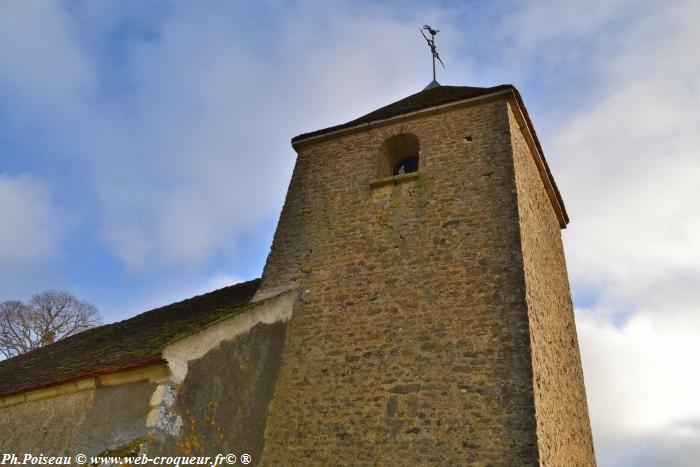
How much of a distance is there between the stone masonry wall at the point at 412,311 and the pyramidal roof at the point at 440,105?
218mm

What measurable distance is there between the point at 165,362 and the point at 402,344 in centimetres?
309

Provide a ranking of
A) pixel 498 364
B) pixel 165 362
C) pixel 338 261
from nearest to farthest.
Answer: pixel 165 362 → pixel 498 364 → pixel 338 261

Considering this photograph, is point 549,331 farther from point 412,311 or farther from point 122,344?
point 122,344

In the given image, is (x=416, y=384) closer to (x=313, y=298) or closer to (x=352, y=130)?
(x=313, y=298)

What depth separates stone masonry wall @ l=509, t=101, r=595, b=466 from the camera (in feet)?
25.7

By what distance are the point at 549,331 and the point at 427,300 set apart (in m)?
2.07

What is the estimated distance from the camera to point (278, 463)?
8.02 m

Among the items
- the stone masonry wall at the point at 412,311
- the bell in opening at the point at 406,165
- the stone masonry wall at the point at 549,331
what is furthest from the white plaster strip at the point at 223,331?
the stone masonry wall at the point at 549,331

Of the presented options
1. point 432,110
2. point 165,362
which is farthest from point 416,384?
point 432,110

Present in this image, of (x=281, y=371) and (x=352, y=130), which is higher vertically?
(x=352, y=130)

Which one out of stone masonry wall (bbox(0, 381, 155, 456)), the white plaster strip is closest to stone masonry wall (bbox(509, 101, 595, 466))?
the white plaster strip

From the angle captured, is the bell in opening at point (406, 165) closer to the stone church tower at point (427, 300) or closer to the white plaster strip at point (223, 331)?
the stone church tower at point (427, 300)

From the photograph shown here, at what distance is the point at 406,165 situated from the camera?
38.2 feet

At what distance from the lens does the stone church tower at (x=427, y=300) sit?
745cm
